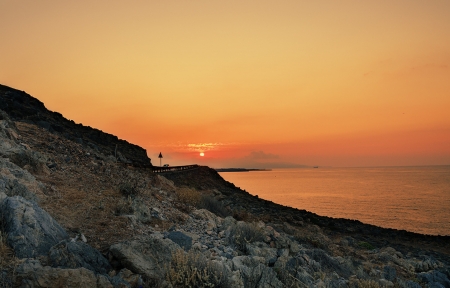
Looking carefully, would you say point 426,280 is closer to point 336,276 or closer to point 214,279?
point 336,276

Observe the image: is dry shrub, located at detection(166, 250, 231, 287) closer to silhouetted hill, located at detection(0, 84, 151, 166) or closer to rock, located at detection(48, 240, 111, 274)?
rock, located at detection(48, 240, 111, 274)

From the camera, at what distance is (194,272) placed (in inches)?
259

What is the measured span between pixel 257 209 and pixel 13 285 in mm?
27871

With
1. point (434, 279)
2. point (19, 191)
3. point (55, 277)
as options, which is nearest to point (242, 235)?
point (55, 277)

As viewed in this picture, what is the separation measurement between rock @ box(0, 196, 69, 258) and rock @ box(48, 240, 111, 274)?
1.59ft

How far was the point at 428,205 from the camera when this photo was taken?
55562 millimetres

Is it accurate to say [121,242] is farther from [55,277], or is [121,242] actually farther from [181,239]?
[55,277]

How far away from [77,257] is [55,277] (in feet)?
2.81

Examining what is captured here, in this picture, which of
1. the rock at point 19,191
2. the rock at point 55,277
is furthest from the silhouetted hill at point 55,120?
the rock at point 55,277

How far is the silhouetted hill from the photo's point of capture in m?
41.1

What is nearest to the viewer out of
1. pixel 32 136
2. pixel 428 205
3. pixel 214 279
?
pixel 214 279

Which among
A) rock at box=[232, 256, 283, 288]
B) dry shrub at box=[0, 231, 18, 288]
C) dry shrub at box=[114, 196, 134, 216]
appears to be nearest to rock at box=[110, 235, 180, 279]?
rock at box=[232, 256, 283, 288]

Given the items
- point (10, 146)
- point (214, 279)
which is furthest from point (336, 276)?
point (10, 146)

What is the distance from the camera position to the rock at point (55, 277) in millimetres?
5363
